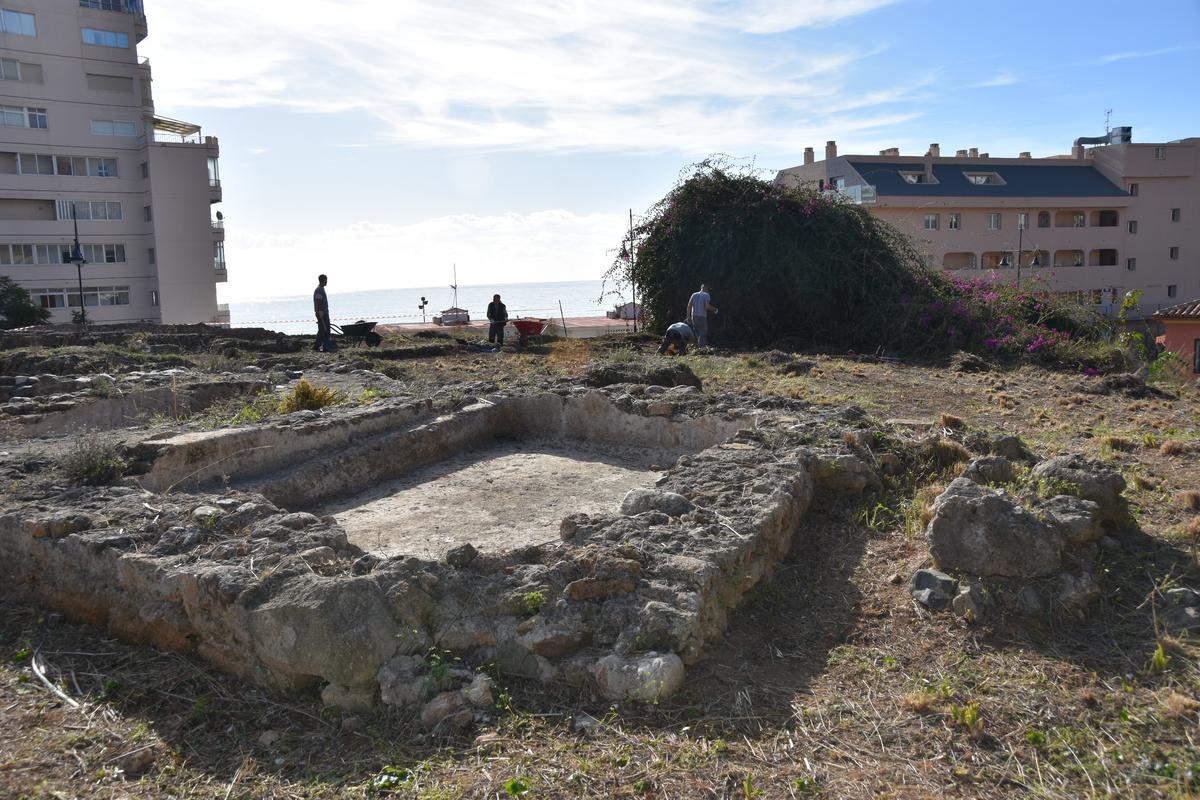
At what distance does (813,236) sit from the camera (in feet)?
63.5

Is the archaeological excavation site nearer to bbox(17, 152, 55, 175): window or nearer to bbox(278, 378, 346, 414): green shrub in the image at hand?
bbox(278, 378, 346, 414): green shrub

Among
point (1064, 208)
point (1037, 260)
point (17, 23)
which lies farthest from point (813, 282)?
point (17, 23)

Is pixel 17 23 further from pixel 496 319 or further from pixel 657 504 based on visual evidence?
pixel 657 504

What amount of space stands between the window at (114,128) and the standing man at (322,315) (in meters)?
29.8

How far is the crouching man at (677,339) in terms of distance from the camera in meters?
15.9

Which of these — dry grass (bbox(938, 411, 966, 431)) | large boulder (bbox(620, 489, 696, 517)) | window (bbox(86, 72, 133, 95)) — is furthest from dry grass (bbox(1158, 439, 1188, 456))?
window (bbox(86, 72, 133, 95))

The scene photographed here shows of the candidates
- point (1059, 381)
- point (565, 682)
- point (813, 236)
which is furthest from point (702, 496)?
point (813, 236)

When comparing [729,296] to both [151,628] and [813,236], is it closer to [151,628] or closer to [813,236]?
[813,236]

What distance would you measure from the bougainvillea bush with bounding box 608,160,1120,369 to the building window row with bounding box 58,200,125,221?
3079cm

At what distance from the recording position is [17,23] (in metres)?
38.0

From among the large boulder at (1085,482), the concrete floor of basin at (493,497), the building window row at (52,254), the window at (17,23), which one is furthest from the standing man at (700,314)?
the window at (17,23)

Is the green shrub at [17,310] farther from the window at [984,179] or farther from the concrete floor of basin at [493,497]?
the window at [984,179]

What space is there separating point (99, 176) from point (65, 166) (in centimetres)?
138

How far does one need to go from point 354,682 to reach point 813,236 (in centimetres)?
1715
